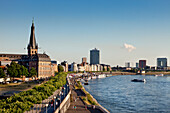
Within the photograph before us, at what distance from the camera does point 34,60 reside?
138000 millimetres

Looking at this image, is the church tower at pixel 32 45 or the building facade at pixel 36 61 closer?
the building facade at pixel 36 61

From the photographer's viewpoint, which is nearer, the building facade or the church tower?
the building facade

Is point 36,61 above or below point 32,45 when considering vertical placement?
below

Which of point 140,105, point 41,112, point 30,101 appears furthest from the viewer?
point 140,105

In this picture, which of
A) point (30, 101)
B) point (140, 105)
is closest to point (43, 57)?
point (140, 105)

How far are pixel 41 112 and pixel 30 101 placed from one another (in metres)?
3.67

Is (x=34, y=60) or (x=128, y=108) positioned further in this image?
(x=34, y=60)

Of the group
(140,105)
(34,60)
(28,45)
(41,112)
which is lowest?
(140,105)

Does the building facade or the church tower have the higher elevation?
the church tower

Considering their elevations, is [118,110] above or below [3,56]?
below

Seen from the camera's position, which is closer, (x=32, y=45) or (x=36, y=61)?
(x=36, y=61)

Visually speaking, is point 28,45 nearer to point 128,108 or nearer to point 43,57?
point 43,57

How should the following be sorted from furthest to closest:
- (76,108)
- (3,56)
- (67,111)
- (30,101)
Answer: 1. (3,56)
2. (76,108)
3. (67,111)
4. (30,101)

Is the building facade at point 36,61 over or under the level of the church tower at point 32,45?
under
